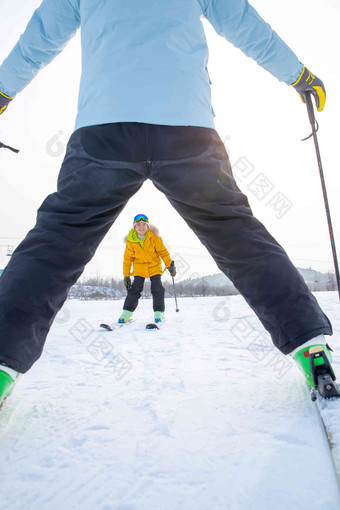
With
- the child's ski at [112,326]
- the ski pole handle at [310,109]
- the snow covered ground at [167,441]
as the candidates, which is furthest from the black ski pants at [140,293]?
the ski pole handle at [310,109]

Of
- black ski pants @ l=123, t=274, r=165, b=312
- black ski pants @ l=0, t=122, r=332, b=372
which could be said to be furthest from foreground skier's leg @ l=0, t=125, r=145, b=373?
black ski pants @ l=123, t=274, r=165, b=312

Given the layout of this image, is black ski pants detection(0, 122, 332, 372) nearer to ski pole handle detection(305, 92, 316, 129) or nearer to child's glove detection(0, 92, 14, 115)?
child's glove detection(0, 92, 14, 115)

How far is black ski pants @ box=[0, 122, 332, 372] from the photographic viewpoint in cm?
101

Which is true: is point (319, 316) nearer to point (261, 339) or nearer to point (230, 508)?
point (230, 508)

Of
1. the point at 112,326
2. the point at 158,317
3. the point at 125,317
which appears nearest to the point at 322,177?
the point at 158,317

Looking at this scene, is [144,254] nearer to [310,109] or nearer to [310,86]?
[310,109]

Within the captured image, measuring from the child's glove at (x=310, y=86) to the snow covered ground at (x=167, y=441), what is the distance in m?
1.45

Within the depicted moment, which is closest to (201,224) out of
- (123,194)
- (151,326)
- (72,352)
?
(123,194)

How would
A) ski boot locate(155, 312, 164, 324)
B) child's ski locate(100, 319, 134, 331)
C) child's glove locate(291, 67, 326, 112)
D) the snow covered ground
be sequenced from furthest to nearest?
ski boot locate(155, 312, 164, 324)
child's ski locate(100, 319, 134, 331)
child's glove locate(291, 67, 326, 112)
the snow covered ground

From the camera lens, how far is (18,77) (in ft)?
4.66

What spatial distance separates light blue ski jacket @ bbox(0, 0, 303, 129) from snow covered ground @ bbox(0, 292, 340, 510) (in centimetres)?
111

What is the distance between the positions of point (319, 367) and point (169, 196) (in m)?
0.87

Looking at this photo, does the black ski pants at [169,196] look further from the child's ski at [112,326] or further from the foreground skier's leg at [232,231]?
the child's ski at [112,326]

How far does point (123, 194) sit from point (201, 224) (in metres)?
0.34
